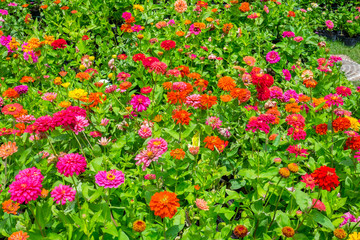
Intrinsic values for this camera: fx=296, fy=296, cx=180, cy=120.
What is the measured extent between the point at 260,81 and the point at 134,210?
1324 mm

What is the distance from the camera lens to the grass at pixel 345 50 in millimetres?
5453

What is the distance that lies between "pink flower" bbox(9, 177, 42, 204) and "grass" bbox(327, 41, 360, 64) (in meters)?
5.53

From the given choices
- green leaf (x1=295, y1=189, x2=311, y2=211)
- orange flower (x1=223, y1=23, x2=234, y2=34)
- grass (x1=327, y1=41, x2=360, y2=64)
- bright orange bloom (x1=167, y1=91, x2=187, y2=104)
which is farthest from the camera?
grass (x1=327, y1=41, x2=360, y2=64)

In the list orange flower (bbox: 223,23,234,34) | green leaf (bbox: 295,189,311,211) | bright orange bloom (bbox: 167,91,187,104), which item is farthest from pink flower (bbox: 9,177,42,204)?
orange flower (bbox: 223,23,234,34)

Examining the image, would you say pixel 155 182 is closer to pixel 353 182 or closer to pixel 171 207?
pixel 171 207

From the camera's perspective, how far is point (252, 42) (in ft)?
12.3

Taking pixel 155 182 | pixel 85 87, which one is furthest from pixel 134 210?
pixel 85 87

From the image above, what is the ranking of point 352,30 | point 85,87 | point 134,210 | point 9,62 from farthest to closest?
point 352,30
point 9,62
point 85,87
point 134,210

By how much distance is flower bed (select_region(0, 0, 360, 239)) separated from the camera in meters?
1.66

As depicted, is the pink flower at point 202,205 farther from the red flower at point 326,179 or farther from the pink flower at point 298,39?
the pink flower at point 298,39

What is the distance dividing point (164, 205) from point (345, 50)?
5555 millimetres

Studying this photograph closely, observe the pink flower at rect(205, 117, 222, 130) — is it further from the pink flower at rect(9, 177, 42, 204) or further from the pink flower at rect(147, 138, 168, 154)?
the pink flower at rect(9, 177, 42, 204)

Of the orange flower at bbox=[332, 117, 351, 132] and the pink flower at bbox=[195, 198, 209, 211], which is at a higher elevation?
the orange flower at bbox=[332, 117, 351, 132]

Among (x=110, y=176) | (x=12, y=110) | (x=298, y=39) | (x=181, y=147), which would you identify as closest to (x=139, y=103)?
(x=181, y=147)
